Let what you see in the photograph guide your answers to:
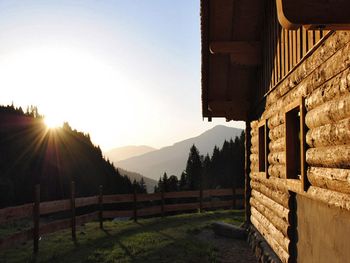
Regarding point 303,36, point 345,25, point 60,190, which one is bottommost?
point 60,190

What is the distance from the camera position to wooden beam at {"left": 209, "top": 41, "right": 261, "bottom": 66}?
905cm

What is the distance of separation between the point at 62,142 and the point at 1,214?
127 feet

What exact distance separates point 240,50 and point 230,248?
5.06 m

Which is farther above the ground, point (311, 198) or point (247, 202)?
point (311, 198)

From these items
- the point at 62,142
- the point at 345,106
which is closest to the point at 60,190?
the point at 62,142

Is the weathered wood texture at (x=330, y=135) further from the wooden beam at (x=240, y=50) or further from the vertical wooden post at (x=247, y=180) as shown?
the vertical wooden post at (x=247, y=180)

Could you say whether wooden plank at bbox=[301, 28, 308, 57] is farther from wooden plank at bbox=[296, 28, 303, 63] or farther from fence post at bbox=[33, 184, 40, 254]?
fence post at bbox=[33, 184, 40, 254]

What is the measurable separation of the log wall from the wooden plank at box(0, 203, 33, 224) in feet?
20.6

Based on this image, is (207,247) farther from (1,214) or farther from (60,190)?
(60,190)

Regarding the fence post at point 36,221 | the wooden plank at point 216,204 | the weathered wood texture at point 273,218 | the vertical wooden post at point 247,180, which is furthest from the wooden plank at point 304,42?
the wooden plank at point 216,204

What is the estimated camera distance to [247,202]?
11578 mm

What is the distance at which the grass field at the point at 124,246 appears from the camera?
944 cm

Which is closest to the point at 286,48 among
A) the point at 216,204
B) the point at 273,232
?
the point at 273,232

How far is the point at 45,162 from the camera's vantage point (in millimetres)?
40438
